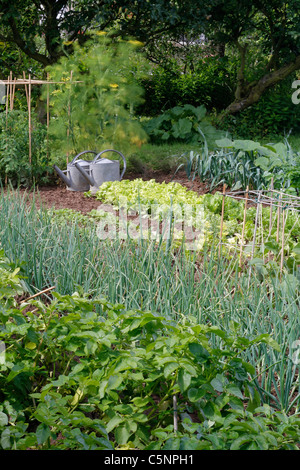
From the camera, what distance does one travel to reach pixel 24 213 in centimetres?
367

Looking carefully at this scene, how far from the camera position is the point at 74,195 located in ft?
19.7

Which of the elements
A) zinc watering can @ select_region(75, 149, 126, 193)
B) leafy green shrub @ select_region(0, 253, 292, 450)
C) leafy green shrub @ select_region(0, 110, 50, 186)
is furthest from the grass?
leafy green shrub @ select_region(0, 110, 50, 186)

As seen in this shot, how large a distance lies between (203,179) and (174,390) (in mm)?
4297

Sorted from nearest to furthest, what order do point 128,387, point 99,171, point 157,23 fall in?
point 128,387
point 99,171
point 157,23

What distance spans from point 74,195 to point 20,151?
0.89m

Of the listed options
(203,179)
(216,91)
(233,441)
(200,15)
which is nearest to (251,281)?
(233,441)

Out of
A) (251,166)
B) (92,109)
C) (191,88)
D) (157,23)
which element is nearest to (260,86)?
(191,88)

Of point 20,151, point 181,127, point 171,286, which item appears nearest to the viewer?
point 171,286

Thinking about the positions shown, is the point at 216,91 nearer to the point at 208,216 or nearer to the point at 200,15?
the point at 200,15

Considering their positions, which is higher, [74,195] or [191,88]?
[191,88]

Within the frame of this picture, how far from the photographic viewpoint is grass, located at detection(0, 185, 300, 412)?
227 cm

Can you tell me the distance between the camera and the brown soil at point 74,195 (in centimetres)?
547

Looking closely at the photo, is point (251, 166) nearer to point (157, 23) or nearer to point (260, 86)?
point (157, 23)
